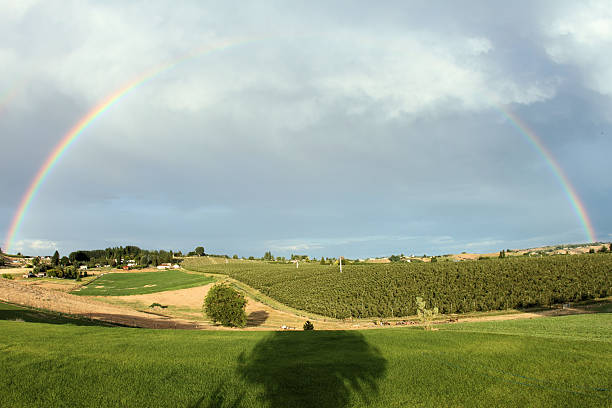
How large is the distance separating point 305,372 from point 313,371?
0.79 feet

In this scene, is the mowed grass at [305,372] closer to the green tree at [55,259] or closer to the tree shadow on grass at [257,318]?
the tree shadow on grass at [257,318]

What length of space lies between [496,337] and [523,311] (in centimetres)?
3818

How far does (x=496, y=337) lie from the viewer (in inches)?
536

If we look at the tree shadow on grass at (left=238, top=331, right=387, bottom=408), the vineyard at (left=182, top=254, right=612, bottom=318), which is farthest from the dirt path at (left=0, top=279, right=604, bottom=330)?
the tree shadow on grass at (left=238, top=331, right=387, bottom=408)

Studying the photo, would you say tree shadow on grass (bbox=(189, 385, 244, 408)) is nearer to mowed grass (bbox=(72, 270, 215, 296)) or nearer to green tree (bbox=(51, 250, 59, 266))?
mowed grass (bbox=(72, 270, 215, 296))

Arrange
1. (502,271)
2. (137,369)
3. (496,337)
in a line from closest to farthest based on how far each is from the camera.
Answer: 1. (137,369)
2. (496,337)
3. (502,271)

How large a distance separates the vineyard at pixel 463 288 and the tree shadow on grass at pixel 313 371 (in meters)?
39.2

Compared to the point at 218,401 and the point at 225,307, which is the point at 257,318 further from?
the point at 218,401

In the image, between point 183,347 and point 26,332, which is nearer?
point 183,347

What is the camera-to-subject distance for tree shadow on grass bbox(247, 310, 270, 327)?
47.4m

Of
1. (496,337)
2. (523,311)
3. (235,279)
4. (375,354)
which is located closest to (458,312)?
(523,311)

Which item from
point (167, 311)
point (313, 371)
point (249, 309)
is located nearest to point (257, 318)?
point (249, 309)

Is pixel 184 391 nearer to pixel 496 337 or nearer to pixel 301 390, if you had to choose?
pixel 301 390

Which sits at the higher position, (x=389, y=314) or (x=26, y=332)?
(x=26, y=332)
